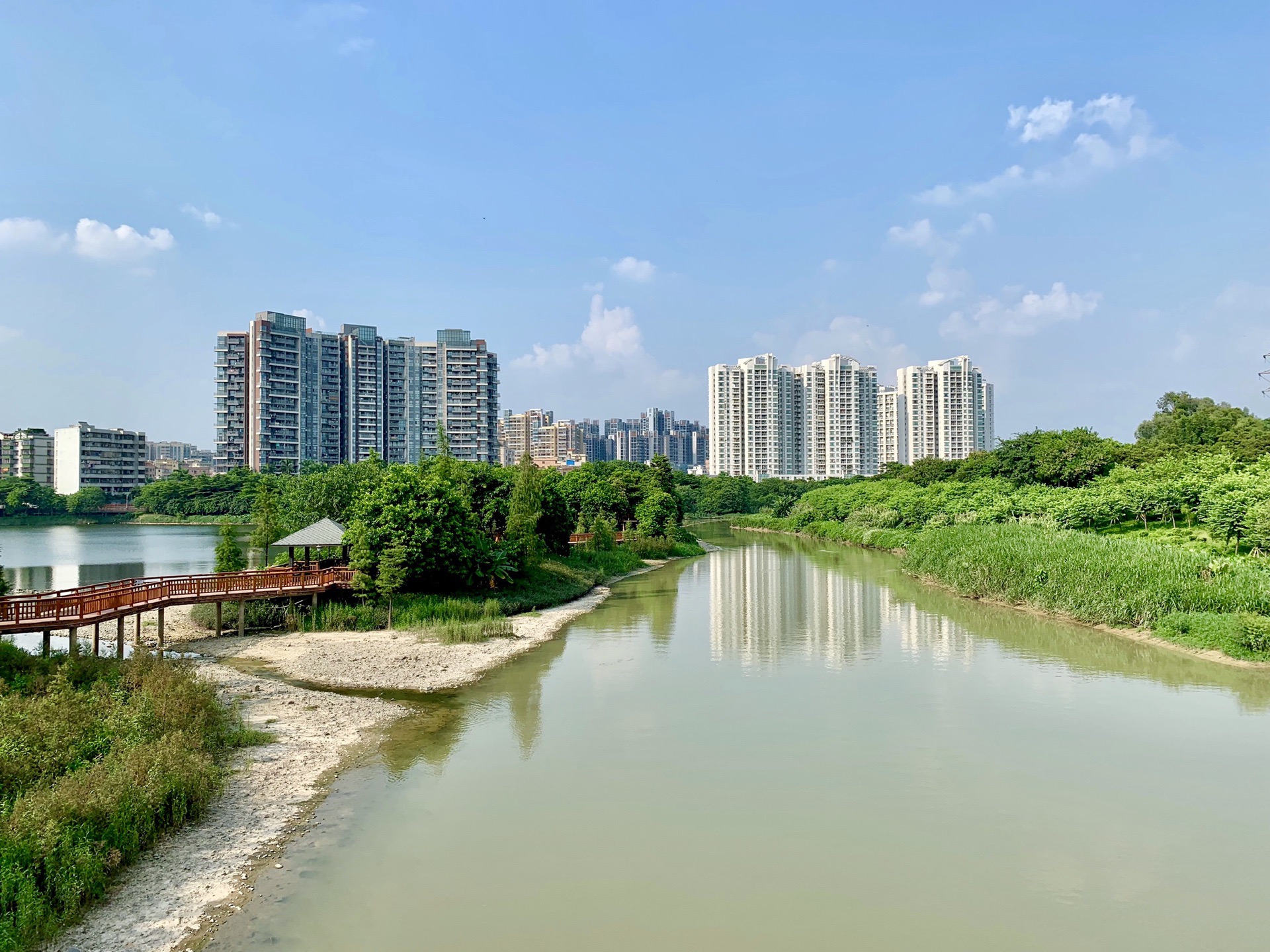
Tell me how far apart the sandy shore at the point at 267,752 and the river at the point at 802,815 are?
443 mm

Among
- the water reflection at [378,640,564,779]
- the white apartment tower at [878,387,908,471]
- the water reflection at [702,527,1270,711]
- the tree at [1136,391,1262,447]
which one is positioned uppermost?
the white apartment tower at [878,387,908,471]

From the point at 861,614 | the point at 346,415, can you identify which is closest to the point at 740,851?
the point at 861,614

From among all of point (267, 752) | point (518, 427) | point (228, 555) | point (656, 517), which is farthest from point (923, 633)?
point (518, 427)

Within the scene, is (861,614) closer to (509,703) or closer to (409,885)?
(509,703)

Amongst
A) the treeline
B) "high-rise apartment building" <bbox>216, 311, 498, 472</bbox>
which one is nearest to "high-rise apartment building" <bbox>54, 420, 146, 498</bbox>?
the treeline

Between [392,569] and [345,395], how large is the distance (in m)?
85.4

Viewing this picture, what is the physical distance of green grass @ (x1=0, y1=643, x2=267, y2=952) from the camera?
7.67 metres

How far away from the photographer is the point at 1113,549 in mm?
25531

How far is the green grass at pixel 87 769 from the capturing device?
7.67 m

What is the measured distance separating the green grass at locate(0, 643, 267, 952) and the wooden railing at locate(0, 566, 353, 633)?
2.57m

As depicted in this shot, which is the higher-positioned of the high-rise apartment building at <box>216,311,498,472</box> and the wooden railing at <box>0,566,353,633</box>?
the high-rise apartment building at <box>216,311,498,472</box>

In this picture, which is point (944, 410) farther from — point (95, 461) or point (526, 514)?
point (95, 461)

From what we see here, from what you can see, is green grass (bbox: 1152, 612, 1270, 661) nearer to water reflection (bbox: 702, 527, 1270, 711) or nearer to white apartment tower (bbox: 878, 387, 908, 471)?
water reflection (bbox: 702, 527, 1270, 711)

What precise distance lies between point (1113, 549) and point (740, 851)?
21.4 metres
